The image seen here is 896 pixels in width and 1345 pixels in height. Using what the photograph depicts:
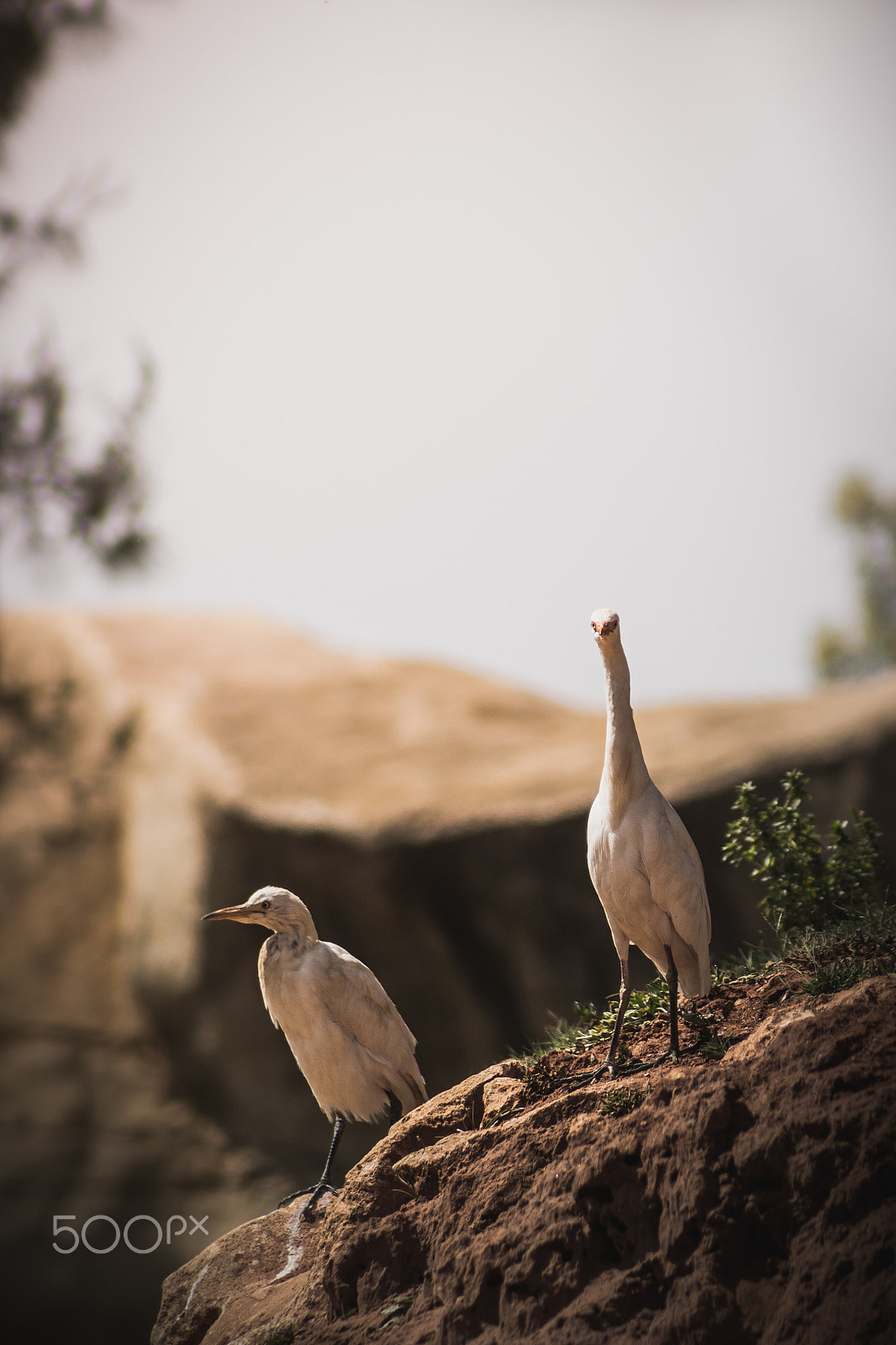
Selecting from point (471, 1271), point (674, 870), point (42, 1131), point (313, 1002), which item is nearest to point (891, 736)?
point (674, 870)

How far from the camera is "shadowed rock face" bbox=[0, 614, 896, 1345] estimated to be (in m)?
8.84

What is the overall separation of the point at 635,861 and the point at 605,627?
1034 millimetres

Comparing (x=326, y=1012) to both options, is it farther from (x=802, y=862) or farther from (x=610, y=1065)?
(x=802, y=862)

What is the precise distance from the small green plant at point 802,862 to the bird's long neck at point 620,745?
104cm

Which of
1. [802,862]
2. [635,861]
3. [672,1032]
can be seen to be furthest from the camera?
[802,862]

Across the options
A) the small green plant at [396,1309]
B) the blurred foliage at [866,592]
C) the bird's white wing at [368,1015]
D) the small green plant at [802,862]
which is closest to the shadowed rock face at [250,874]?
the small green plant at [802,862]

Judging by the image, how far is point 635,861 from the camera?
164 inches

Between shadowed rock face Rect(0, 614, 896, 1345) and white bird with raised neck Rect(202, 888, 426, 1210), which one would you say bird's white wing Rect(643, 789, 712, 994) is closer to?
white bird with raised neck Rect(202, 888, 426, 1210)

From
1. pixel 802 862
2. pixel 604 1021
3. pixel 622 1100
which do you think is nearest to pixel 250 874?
pixel 604 1021

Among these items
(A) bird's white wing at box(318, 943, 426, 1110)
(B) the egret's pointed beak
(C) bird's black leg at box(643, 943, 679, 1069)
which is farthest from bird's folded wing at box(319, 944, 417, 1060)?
(C) bird's black leg at box(643, 943, 679, 1069)

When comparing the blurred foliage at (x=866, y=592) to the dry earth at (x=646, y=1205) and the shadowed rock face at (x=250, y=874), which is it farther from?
the dry earth at (x=646, y=1205)

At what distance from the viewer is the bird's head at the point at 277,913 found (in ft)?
17.4

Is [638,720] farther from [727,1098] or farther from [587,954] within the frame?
[727,1098]

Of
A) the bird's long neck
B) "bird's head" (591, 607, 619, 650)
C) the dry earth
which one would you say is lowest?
the dry earth
